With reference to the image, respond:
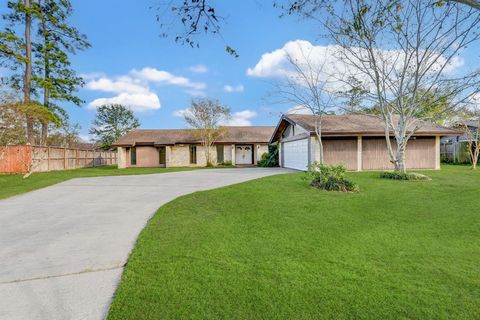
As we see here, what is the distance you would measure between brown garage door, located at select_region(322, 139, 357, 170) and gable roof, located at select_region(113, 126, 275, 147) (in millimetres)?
10678

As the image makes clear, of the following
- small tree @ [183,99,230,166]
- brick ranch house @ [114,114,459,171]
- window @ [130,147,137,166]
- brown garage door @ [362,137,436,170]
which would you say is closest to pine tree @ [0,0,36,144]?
brick ranch house @ [114,114,459,171]

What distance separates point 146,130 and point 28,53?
12.0m

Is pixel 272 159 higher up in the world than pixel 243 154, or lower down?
lower down

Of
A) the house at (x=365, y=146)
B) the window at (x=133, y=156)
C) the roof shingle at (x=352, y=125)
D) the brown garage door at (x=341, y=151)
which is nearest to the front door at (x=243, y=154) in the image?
the roof shingle at (x=352, y=125)

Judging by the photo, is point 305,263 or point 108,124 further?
point 108,124

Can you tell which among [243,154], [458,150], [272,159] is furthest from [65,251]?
[458,150]

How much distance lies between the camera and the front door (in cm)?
2802

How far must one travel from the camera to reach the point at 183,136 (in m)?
28.3

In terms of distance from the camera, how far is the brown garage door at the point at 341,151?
1689 cm

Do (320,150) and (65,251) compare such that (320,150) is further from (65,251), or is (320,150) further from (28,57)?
(28,57)

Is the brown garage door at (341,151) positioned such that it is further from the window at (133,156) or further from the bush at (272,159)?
the window at (133,156)

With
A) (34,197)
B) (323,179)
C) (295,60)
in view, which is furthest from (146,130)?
(323,179)

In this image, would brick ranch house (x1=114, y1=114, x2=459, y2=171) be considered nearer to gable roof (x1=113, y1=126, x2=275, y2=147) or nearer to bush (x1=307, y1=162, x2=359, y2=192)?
gable roof (x1=113, y1=126, x2=275, y2=147)

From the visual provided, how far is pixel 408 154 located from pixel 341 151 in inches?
166
